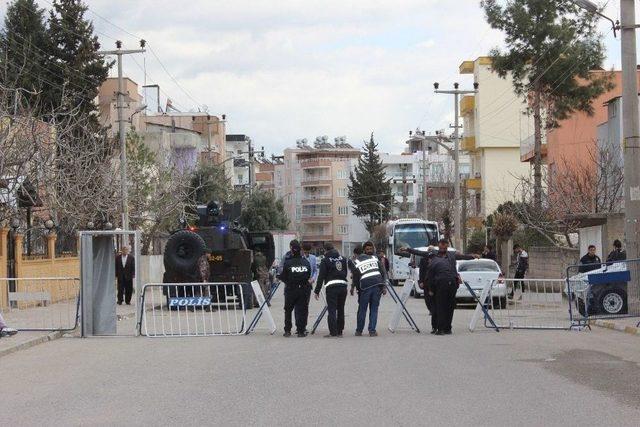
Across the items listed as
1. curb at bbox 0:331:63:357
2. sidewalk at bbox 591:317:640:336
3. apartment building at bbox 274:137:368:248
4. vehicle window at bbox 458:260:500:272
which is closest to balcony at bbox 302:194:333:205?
apartment building at bbox 274:137:368:248

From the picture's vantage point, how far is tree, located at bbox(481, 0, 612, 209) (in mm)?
42062

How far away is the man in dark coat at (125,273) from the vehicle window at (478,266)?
1022cm

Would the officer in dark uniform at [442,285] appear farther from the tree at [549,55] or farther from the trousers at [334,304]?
the tree at [549,55]

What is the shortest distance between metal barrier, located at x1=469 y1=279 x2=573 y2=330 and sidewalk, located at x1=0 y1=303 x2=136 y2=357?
27.7 ft

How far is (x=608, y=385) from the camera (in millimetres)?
11375

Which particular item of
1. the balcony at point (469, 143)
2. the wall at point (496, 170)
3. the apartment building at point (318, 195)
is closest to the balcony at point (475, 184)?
the wall at point (496, 170)

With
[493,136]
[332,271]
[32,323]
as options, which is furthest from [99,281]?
[493,136]

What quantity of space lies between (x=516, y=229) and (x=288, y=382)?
36.5 m

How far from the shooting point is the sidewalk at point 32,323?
56.2 feet

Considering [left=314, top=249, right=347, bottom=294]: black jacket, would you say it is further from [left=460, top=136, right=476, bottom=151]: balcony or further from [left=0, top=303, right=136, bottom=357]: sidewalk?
[left=460, top=136, right=476, bottom=151]: balcony

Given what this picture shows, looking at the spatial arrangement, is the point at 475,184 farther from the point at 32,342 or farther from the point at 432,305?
the point at 32,342

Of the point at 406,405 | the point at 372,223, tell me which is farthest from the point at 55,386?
the point at 372,223

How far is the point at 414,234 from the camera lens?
53625 millimetres

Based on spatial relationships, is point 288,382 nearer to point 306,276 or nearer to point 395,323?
point 306,276
